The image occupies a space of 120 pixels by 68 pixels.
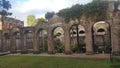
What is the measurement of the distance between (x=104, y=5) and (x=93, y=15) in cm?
166

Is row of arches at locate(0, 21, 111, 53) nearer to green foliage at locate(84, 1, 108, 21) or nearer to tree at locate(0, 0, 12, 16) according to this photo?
green foliage at locate(84, 1, 108, 21)

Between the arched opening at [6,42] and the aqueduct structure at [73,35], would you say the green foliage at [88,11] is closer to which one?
the aqueduct structure at [73,35]

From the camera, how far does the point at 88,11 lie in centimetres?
2434

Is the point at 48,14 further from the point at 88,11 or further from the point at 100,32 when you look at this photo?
the point at 88,11

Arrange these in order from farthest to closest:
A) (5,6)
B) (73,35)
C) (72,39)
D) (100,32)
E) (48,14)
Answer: (48,14) < (73,35) < (72,39) < (100,32) < (5,6)

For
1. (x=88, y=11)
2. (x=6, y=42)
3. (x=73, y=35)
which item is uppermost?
(x=88, y=11)

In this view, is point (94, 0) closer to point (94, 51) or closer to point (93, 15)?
point (93, 15)

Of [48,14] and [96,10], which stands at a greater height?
[48,14]

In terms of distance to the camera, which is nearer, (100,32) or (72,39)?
(100,32)

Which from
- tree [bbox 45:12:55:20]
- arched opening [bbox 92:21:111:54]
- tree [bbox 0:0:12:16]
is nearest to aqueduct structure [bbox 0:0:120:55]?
arched opening [bbox 92:21:111:54]

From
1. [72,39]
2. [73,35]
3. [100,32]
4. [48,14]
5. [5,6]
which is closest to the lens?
[5,6]

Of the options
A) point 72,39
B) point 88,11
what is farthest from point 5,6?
point 72,39

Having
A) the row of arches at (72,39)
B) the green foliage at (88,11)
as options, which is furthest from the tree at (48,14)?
the green foliage at (88,11)

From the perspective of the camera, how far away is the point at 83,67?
1573 cm
